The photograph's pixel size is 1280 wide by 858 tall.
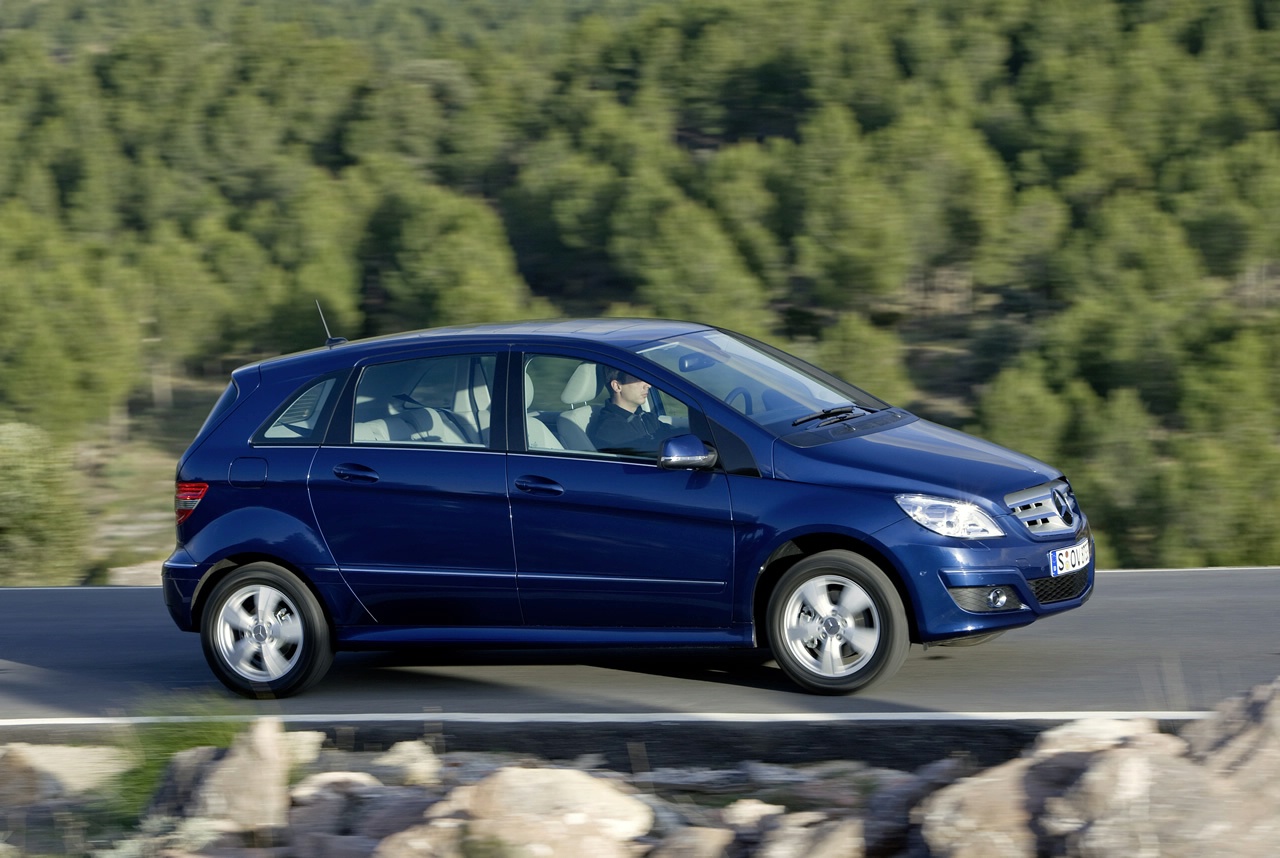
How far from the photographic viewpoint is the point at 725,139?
47594 millimetres

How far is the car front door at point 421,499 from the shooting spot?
6.61 metres

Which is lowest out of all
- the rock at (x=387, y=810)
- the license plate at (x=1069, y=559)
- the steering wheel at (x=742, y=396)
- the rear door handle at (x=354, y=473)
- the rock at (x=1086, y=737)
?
the rock at (x=387, y=810)

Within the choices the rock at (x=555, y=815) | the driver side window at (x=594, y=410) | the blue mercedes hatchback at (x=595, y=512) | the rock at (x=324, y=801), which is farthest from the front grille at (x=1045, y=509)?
the rock at (x=324, y=801)

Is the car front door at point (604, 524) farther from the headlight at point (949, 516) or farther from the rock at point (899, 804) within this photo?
the rock at point (899, 804)

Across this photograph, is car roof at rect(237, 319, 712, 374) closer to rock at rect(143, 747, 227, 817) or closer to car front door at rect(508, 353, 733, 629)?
car front door at rect(508, 353, 733, 629)

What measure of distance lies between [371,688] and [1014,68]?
142 ft

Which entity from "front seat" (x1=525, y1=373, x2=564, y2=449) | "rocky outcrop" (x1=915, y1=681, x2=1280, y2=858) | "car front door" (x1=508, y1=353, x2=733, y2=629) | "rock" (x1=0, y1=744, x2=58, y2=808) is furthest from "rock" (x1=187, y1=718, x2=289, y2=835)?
"rocky outcrop" (x1=915, y1=681, x2=1280, y2=858)

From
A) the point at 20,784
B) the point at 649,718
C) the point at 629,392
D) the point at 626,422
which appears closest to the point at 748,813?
the point at 649,718

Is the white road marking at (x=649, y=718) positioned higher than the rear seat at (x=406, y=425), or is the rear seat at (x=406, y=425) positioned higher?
the rear seat at (x=406, y=425)

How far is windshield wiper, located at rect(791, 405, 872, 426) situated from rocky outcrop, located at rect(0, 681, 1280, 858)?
4.94 ft

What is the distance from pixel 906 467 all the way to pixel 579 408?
4.57ft

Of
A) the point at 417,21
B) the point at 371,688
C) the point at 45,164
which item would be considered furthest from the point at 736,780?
the point at 417,21

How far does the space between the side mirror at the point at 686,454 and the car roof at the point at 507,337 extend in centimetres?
62

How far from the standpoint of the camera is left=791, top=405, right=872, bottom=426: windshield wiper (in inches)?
259
